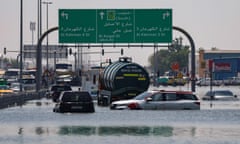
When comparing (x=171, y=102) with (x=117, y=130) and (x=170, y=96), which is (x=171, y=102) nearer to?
(x=170, y=96)

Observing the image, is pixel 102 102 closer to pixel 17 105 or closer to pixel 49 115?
pixel 17 105

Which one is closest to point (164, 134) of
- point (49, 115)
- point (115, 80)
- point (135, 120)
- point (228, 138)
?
point (228, 138)

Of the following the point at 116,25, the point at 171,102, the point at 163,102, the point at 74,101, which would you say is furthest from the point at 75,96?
the point at 116,25

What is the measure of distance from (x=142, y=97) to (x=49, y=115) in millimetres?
6659

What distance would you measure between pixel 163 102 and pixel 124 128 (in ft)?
50.1

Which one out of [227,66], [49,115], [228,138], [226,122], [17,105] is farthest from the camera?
[227,66]

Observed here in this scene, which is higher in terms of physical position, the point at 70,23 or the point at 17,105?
the point at 70,23

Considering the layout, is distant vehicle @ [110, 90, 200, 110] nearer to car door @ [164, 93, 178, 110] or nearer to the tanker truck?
car door @ [164, 93, 178, 110]

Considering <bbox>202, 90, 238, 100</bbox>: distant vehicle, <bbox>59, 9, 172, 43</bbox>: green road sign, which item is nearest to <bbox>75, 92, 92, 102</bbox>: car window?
<bbox>202, 90, 238, 100</bbox>: distant vehicle

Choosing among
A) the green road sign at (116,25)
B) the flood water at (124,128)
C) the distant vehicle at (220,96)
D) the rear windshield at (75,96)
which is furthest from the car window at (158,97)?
the green road sign at (116,25)

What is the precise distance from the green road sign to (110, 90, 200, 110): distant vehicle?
22913 millimetres

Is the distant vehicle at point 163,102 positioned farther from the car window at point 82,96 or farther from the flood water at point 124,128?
the car window at point 82,96

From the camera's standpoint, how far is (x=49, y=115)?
1916 inches

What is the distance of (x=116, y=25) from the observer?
7600 cm
